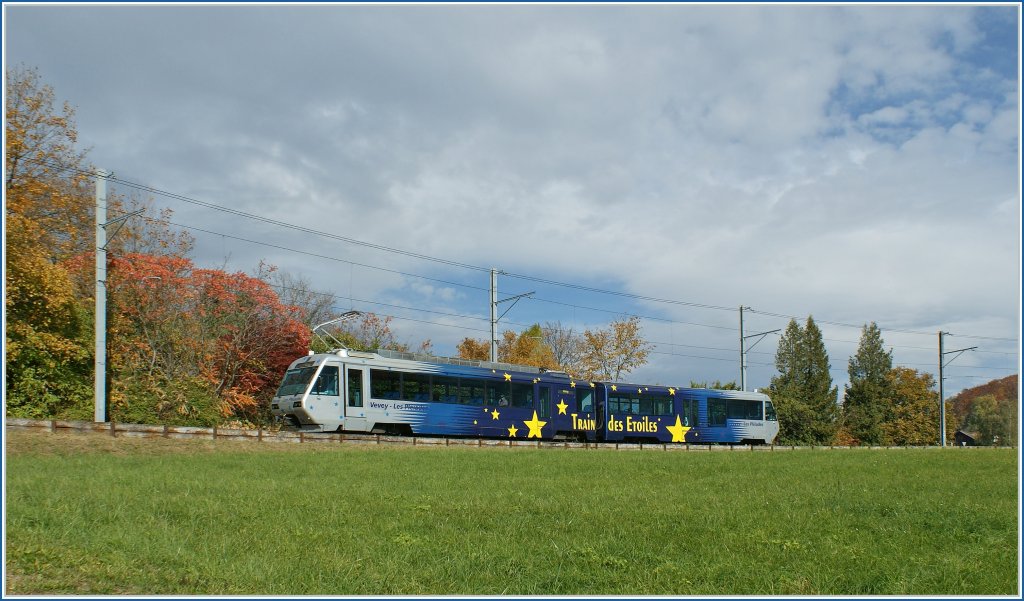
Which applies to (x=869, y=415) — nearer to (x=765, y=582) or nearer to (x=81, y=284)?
(x=81, y=284)

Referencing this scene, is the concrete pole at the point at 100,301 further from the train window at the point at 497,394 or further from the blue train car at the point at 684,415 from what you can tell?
the blue train car at the point at 684,415

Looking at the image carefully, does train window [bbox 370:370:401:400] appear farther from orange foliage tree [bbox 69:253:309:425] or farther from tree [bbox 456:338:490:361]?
tree [bbox 456:338:490:361]

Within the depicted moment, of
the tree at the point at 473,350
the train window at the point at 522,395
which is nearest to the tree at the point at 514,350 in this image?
the tree at the point at 473,350

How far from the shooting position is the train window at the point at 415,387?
28.7m

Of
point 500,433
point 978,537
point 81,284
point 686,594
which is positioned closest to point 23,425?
point 81,284

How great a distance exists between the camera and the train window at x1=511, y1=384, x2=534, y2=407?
107 feet

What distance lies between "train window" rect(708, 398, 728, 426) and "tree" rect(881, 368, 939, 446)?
3429 cm

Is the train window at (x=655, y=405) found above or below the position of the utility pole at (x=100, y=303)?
below

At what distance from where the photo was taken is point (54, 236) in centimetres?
2653

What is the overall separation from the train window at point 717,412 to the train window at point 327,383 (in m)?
20.6

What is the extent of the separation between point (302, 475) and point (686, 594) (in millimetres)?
10489

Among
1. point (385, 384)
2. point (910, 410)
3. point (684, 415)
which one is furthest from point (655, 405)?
point (910, 410)

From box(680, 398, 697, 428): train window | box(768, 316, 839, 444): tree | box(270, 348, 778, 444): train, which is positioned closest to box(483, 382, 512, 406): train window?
box(270, 348, 778, 444): train

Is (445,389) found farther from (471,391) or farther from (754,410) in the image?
(754,410)
